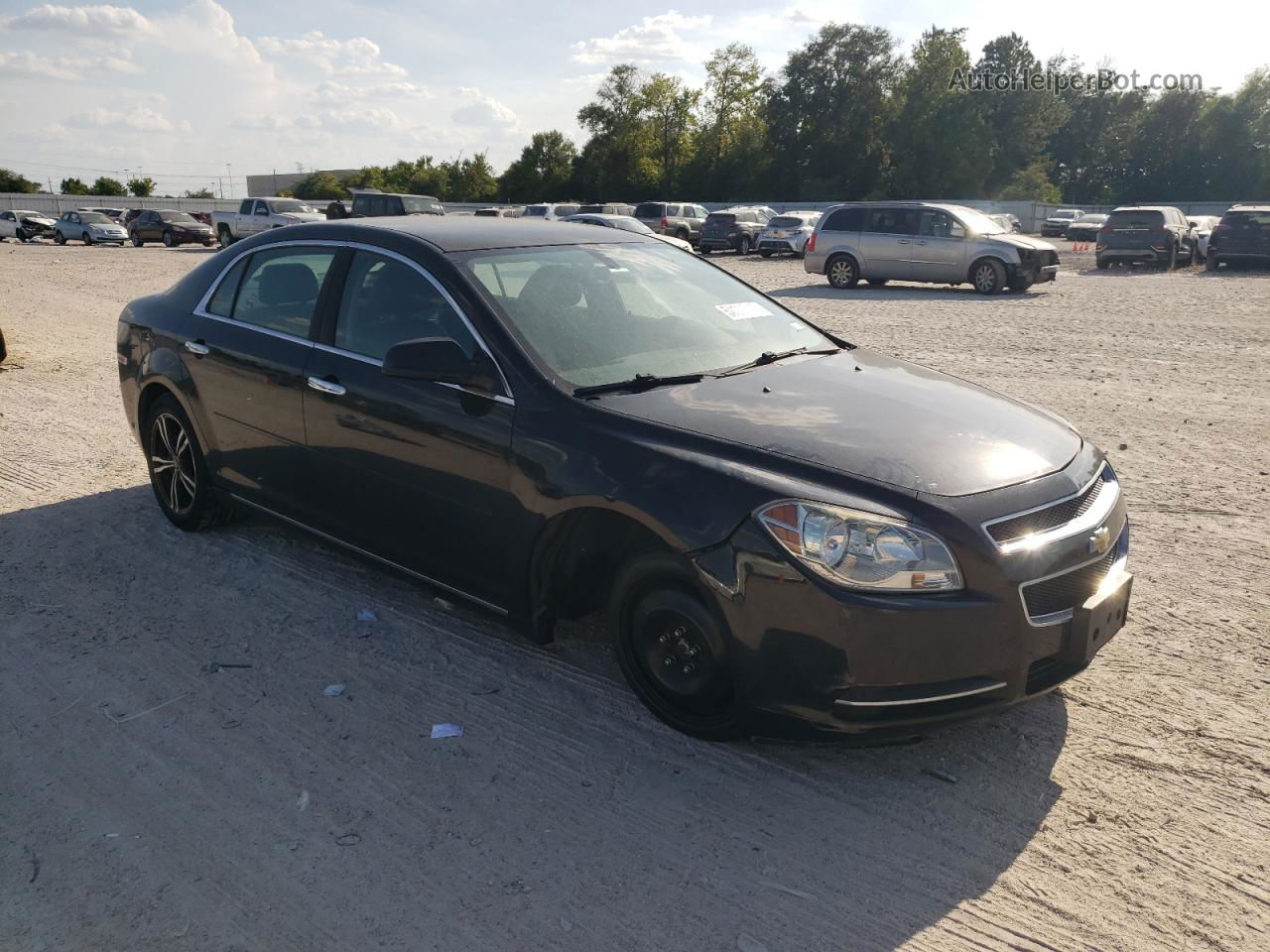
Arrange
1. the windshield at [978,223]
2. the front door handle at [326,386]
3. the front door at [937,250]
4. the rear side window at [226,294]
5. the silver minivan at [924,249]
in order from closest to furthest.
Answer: the front door handle at [326,386] < the rear side window at [226,294] < the silver minivan at [924,249] < the windshield at [978,223] < the front door at [937,250]

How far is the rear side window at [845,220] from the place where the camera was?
2184cm

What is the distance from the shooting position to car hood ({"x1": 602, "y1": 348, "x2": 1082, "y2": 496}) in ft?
10.9

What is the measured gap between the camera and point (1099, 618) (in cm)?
334

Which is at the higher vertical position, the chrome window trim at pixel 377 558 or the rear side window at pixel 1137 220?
the rear side window at pixel 1137 220

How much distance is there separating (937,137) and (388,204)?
54413mm

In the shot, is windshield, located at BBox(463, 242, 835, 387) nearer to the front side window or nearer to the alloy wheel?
the front side window

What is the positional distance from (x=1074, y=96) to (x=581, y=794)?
103 m

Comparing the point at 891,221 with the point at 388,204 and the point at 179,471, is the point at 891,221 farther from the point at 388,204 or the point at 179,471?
the point at 179,471

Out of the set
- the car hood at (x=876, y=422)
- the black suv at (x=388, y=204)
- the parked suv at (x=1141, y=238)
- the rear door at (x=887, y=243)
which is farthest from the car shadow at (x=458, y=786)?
the black suv at (x=388, y=204)

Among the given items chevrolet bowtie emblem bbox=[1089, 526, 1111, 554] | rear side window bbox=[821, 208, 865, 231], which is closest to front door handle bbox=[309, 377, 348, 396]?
chevrolet bowtie emblem bbox=[1089, 526, 1111, 554]

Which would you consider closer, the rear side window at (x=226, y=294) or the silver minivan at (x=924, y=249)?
the rear side window at (x=226, y=294)

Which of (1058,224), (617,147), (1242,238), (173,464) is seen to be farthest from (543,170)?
(173,464)

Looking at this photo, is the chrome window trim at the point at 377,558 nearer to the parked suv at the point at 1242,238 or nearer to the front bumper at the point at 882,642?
the front bumper at the point at 882,642

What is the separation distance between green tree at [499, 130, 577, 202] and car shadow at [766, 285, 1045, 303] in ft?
230
